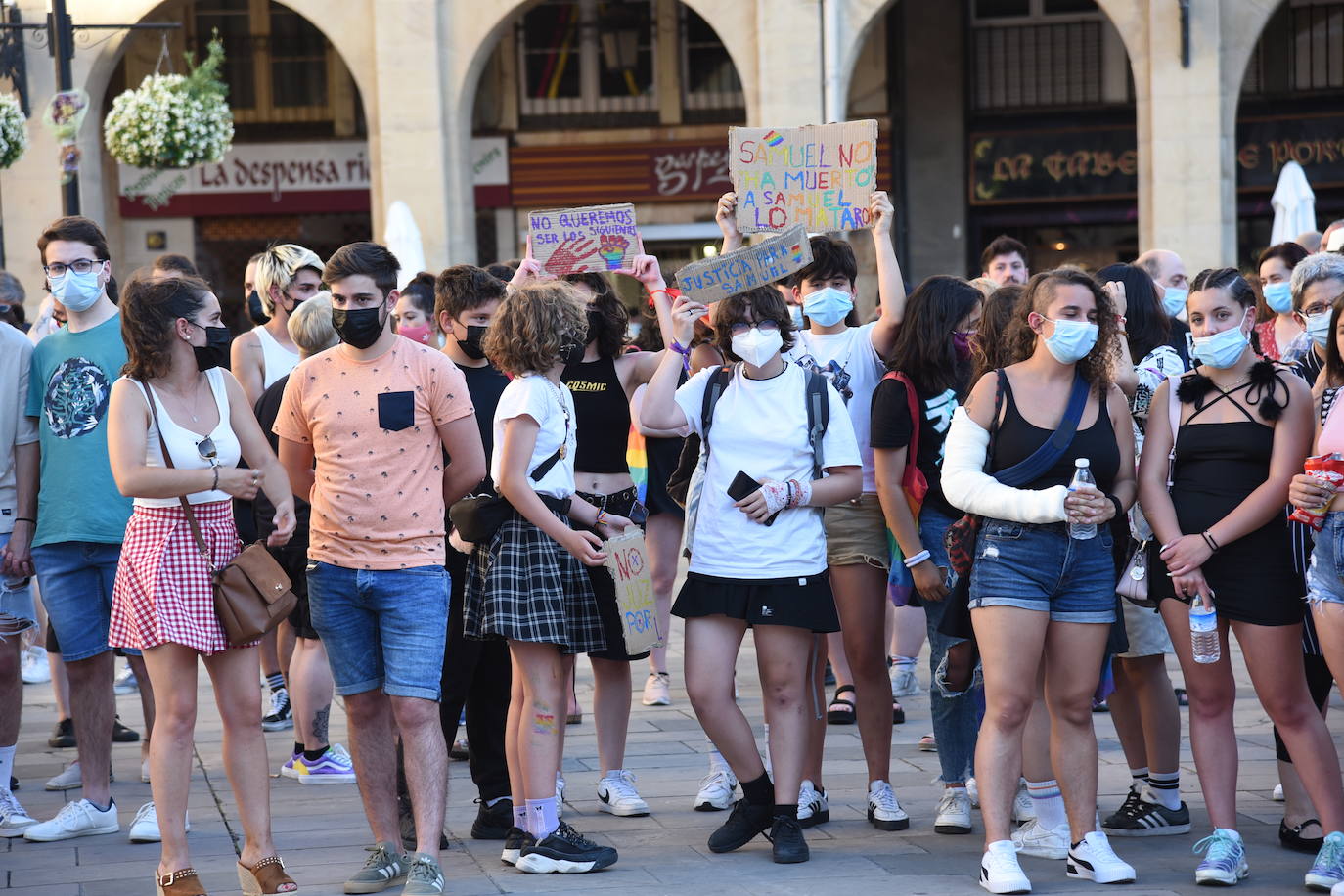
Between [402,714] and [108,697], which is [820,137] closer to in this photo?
[402,714]

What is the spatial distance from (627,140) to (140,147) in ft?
28.6

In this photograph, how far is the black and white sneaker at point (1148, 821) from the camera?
5.95 metres

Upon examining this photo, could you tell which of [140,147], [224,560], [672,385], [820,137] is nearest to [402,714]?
[224,560]

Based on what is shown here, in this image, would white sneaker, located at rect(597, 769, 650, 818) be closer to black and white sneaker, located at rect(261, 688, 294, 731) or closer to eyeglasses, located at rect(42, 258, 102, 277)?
black and white sneaker, located at rect(261, 688, 294, 731)

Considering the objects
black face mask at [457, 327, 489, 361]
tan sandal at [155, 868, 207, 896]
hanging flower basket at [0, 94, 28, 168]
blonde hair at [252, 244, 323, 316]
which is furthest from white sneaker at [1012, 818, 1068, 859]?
hanging flower basket at [0, 94, 28, 168]

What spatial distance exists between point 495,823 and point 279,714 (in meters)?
2.50

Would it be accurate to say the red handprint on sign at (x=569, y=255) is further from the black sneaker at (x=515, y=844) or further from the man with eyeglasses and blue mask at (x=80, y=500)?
the black sneaker at (x=515, y=844)

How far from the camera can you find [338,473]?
528cm

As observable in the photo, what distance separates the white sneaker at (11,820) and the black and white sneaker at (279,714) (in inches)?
72.9

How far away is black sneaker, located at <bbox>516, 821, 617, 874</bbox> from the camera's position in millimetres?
5465

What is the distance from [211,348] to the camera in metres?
5.34

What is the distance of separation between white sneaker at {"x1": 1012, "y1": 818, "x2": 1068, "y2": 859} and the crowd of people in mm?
12

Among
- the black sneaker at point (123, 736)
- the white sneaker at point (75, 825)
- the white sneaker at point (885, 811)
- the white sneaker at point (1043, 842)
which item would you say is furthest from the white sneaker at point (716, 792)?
the black sneaker at point (123, 736)

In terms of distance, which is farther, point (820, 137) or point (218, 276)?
point (218, 276)
